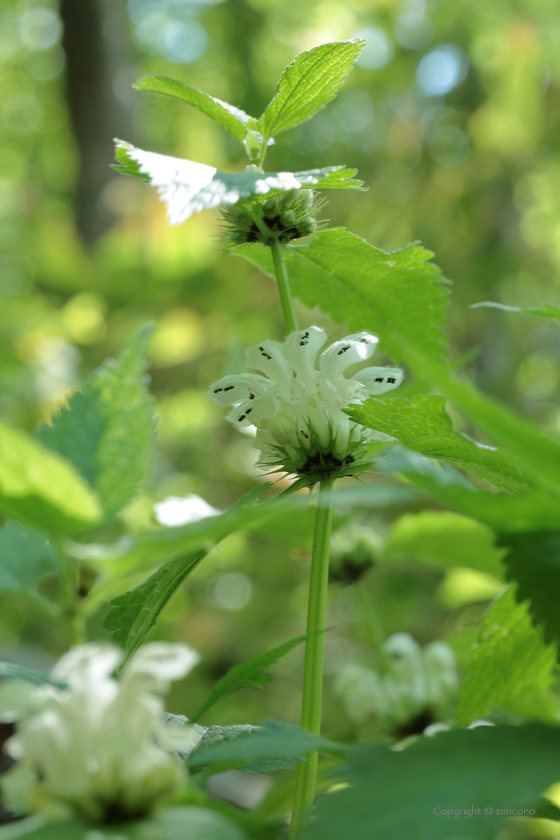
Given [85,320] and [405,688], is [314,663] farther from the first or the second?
[85,320]

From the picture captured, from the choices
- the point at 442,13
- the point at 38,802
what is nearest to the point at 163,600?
the point at 38,802

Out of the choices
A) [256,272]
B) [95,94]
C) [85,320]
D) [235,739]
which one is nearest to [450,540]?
[235,739]

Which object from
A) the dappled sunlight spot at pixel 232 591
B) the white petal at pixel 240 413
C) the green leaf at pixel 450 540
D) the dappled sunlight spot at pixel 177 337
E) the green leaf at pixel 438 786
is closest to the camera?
the green leaf at pixel 438 786

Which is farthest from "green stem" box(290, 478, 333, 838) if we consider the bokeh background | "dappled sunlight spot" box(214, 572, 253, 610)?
"dappled sunlight spot" box(214, 572, 253, 610)

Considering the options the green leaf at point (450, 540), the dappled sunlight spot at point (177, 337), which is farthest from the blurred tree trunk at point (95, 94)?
the green leaf at point (450, 540)

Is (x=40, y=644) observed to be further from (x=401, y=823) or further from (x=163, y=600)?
(x=401, y=823)

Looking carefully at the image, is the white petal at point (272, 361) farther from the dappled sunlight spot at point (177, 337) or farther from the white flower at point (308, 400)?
the dappled sunlight spot at point (177, 337)
